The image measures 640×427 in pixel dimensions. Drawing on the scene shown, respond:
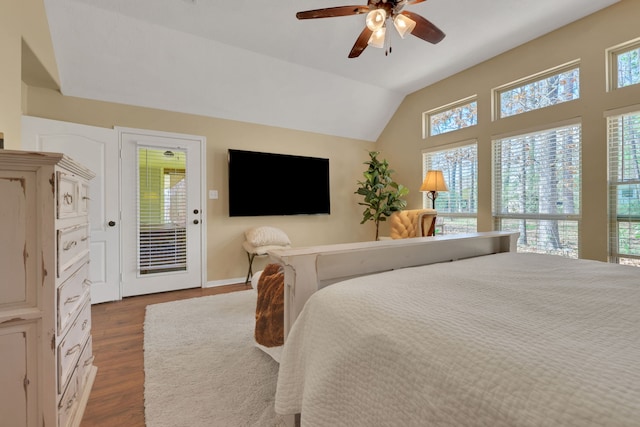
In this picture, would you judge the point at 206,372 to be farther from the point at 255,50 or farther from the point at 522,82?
the point at 522,82

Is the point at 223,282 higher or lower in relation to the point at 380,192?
lower

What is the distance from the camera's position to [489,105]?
373cm

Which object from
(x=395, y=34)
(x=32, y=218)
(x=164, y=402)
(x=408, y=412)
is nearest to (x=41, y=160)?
(x=32, y=218)

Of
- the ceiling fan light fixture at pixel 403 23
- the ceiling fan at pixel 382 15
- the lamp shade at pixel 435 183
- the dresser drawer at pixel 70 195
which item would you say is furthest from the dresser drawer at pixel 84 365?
the lamp shade at pixel 435 183

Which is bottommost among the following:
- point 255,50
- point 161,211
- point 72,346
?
point 72,346

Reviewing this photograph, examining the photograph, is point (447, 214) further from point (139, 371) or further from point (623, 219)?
point (139, 371)

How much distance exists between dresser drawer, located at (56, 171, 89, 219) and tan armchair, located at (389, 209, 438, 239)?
11.2 ft

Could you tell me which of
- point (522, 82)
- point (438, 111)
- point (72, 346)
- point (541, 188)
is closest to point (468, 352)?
point (72, 346)

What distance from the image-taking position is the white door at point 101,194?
3.14 m

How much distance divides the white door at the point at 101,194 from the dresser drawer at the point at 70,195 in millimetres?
1997

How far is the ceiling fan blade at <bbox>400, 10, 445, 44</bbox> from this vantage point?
2.05m

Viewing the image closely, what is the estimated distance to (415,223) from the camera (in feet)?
12.7

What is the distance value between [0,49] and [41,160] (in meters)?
1.53

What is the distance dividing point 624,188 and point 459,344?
130 inches
